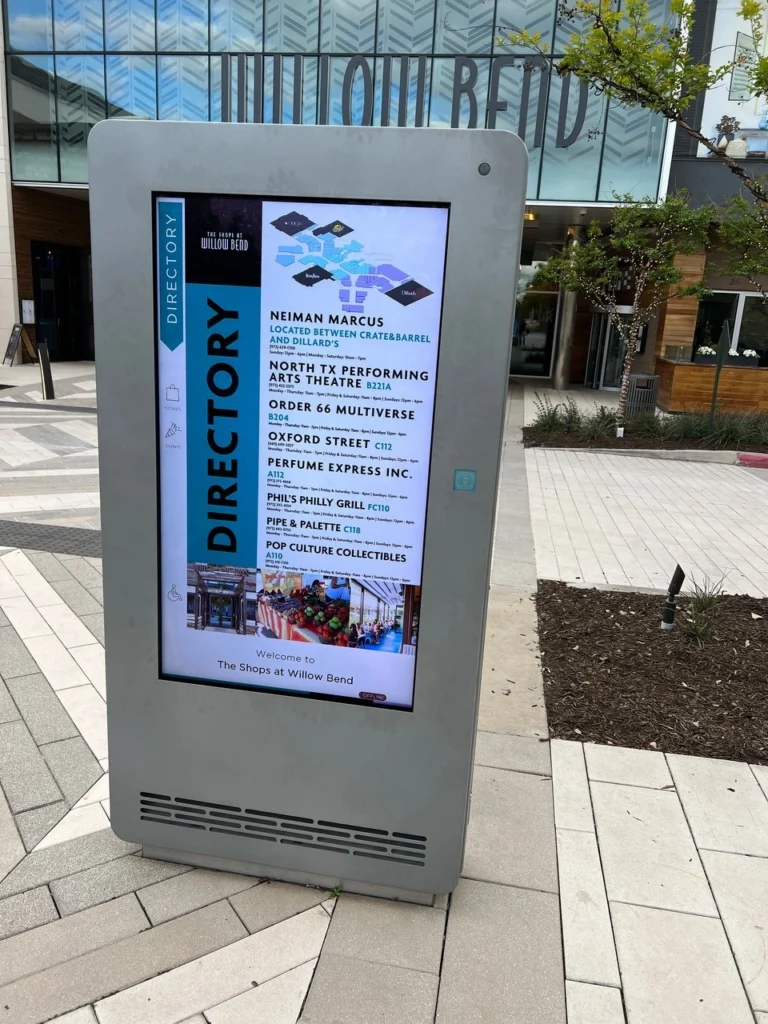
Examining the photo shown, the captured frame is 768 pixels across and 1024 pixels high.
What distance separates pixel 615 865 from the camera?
10.5 feet

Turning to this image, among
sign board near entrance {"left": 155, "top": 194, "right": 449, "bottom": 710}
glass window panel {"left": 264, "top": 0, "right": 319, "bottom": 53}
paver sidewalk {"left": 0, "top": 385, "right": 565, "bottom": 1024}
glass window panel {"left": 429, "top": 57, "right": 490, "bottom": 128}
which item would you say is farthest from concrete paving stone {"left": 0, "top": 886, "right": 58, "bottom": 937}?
glass window panel {"left": 264, "top": 0, "right": 319, "bottom": 53}

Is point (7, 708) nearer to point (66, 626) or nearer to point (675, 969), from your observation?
point (66, 626)

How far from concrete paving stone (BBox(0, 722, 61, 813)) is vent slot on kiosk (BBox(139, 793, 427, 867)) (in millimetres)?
765

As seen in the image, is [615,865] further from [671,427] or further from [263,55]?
[263,55]

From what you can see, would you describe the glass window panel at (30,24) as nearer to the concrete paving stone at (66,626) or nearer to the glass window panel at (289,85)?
the glass window panel at (289,85)

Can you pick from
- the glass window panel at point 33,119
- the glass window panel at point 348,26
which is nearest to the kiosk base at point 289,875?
the glass window panel at point 348,26

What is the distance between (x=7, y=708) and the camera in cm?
424

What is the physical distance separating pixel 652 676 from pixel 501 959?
8.29 feet

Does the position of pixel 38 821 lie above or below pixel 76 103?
below

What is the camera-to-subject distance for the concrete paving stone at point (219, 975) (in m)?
2.44

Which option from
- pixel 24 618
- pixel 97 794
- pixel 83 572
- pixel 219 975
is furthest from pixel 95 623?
pixel 219 975

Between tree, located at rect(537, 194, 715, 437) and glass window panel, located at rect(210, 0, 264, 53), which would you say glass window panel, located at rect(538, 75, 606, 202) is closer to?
tree, located at rect(537, 194, 715, 437)

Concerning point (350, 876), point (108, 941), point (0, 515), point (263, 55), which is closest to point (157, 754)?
point (108, 941)

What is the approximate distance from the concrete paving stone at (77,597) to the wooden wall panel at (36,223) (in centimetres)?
2036
